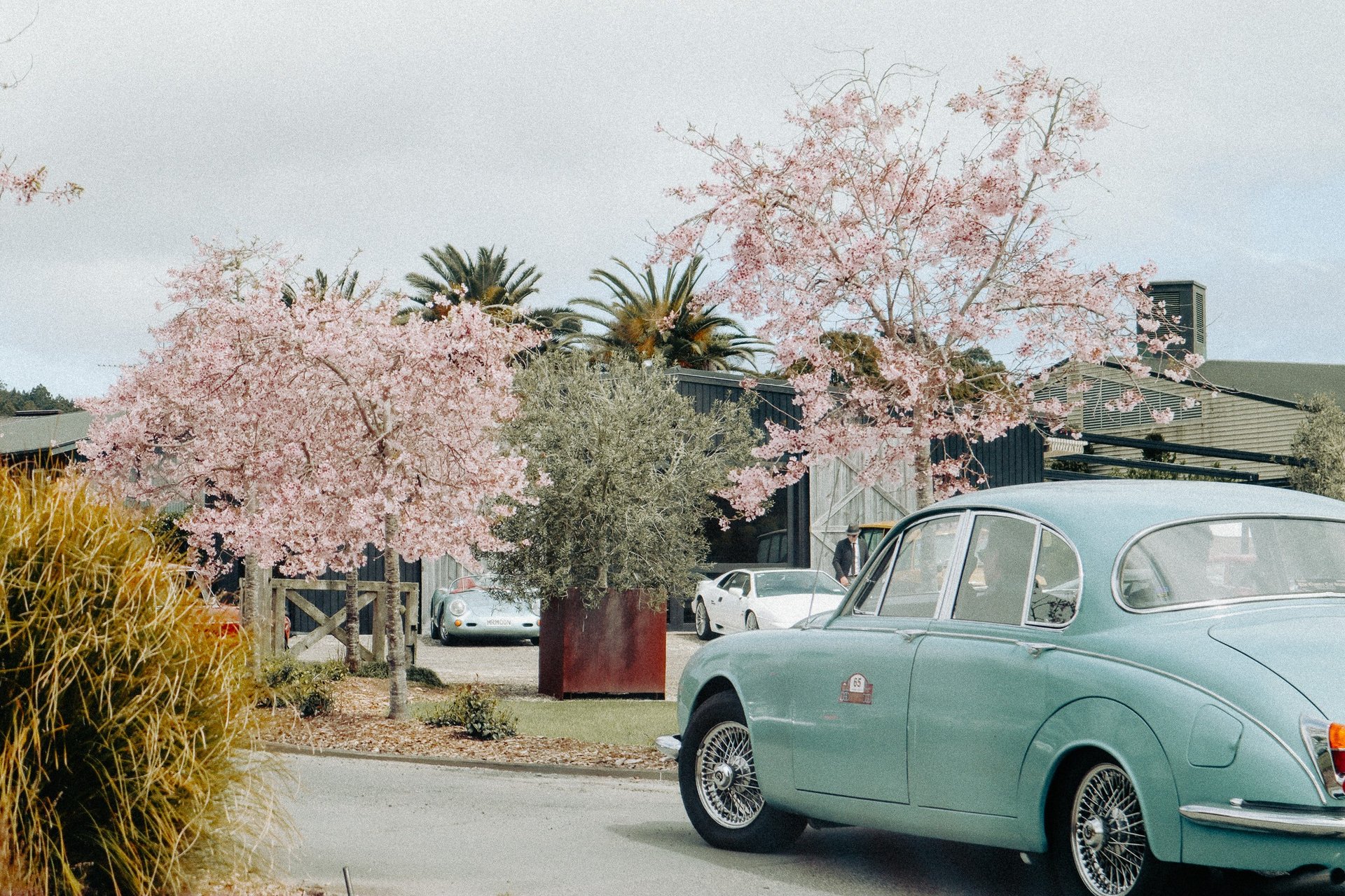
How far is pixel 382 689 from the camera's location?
17.7m

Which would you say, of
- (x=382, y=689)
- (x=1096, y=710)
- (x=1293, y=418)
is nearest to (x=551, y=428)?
(x=382, y=689)

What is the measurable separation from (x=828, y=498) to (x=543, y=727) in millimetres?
22572

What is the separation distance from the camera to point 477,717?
13.4 m

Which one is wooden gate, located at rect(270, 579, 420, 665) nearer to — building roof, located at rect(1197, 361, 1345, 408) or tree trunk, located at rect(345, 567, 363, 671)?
tree trunk, located at rect(345, 567, 363, 671)

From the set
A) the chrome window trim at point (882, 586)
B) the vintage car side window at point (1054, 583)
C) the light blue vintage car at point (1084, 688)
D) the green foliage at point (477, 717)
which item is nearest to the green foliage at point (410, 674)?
the green foliage at point (477, 717)

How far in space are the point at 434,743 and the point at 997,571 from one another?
773 cm

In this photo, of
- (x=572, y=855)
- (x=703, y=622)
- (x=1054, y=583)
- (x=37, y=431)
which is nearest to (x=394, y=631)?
(x=572, y=855)

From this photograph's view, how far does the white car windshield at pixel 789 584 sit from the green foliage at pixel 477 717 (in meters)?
12.6

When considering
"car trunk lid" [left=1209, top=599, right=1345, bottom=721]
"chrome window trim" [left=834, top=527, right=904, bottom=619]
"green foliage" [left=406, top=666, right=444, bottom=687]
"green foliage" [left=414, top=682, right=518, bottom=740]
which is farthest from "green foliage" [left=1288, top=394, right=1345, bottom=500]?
"car trunk lid" [left=1209, top=599, right=1345, bottom=721]

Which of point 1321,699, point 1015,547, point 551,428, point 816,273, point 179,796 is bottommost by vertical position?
point 179,796

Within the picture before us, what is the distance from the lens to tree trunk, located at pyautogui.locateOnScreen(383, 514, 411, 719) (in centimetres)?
1451

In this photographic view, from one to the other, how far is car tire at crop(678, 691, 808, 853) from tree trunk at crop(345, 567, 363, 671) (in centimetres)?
1202

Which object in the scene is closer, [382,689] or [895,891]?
[895,891]

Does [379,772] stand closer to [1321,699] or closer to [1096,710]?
[1096,710]
